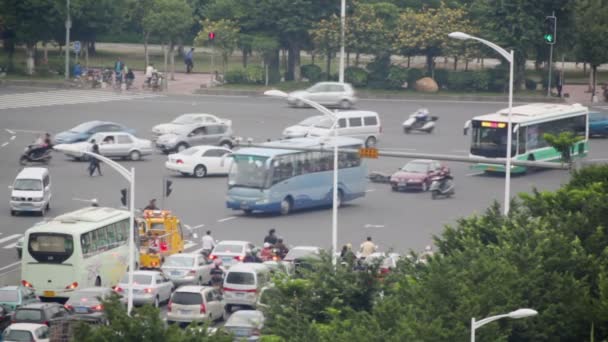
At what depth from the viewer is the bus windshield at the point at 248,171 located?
48250 millimetres

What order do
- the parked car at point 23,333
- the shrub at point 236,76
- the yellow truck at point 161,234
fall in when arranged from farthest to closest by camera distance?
1. the shrub at point 236,76
2. the yellow truck at point 161,234
3. the parked car at point 23,333

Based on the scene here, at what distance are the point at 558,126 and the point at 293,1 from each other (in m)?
22.0

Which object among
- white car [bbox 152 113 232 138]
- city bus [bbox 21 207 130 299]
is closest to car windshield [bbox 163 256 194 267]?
city bus [bbox 21 207 130 299]

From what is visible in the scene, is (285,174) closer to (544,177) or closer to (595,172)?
(544,177)

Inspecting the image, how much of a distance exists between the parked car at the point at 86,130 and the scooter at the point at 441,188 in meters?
14.0

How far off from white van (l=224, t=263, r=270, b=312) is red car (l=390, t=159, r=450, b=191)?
50.8 feet

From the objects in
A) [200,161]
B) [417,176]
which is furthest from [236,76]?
[417,176]

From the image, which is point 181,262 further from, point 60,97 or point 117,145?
point 60,97

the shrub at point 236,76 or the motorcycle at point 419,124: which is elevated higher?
the shrub at point 236,76

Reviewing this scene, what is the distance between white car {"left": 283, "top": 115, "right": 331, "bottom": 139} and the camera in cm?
5834

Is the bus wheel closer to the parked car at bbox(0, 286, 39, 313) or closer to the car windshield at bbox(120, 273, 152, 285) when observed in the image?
the car windshield at bbox(120, 273, 152, 285)

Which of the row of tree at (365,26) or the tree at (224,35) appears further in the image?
the tree at (224,35)

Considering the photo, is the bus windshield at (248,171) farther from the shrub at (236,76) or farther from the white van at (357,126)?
the shrub at (236,76)

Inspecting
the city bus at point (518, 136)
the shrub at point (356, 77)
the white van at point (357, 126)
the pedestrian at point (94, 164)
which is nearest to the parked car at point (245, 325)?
the pedestrian at point (94, 164)
